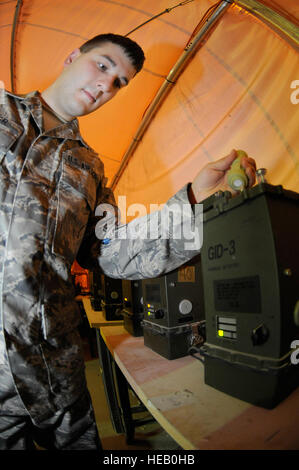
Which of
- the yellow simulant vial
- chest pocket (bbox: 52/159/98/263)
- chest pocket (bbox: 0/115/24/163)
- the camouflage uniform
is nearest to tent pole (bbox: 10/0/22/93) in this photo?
the camouflage uniform

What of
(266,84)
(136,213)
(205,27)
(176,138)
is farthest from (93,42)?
(136,213)

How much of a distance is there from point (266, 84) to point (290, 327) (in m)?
1.45

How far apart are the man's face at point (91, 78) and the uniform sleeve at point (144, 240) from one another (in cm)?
39

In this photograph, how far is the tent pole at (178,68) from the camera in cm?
129

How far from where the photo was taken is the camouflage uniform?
62 centimetres

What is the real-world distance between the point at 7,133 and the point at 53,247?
42cm

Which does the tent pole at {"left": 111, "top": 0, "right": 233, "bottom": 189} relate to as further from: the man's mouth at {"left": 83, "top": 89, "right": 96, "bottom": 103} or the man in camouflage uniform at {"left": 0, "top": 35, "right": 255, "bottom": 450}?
the man's mouth at {"left": 83, "top": 89, "right": 96, "bottom": 103}

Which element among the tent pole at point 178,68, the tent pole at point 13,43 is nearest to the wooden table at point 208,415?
the tent pole at point 178,68

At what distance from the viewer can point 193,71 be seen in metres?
1.64

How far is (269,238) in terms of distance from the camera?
52 cm

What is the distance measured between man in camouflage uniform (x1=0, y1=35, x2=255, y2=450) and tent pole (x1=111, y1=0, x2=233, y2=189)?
0.80 m

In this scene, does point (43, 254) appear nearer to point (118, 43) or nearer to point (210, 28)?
point (118, 43)

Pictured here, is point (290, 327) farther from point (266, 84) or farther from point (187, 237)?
point (266, 84)

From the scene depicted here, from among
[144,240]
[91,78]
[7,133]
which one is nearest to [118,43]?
[91,78]
